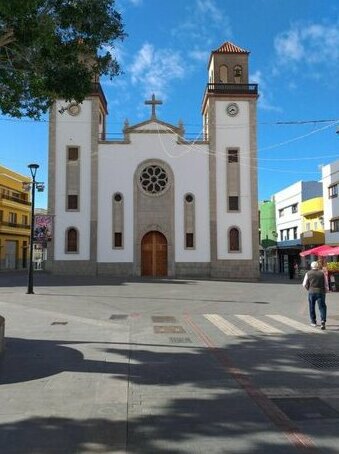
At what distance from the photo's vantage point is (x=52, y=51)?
28.6 ft

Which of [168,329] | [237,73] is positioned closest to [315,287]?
[168,329]

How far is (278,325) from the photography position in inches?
525

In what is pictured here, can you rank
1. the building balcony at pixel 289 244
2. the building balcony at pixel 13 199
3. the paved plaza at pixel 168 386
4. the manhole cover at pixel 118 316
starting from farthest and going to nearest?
the building balcony at pixel 13 199
the building balcony at pixel 289 244
the manhole cover at pixel 118 316
the paved plaza at pixel 168 386

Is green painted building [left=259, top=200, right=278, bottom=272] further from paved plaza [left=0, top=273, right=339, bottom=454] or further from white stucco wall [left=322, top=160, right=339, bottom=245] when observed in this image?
paved plaza [left=0, top=273, right=339, bottom=454]

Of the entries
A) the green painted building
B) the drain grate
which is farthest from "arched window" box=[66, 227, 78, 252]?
the green painted building

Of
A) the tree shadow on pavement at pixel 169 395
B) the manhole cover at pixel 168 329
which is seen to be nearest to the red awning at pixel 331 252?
the manhole cover at pixel 168 329

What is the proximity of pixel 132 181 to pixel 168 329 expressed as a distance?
28888 mm

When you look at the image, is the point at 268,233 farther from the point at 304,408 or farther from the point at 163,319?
the point at 304,408

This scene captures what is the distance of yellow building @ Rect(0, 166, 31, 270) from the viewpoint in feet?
205

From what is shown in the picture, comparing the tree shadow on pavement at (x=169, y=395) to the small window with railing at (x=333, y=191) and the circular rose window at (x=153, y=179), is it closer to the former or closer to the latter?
the circular rose window at (x=153, y=179)

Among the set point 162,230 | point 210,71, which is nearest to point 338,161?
point 210,71

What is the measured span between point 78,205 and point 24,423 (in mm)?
35083

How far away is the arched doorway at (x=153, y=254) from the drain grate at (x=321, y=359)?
31.4m

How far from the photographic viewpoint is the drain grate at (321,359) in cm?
847
